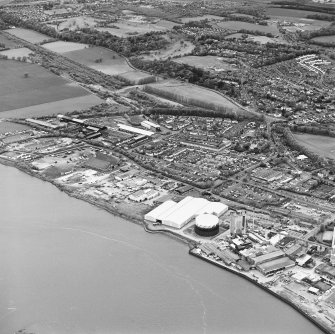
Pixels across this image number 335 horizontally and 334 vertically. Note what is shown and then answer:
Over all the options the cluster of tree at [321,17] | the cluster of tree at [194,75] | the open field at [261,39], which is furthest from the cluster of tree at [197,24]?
the cluster of tree at [194,75]

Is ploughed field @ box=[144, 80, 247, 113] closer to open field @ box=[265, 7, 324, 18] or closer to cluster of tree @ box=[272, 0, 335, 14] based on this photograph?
open field @ box=[265, 7, 324, 18]

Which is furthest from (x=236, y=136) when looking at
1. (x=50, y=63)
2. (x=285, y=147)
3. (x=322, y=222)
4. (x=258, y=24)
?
(x=258, y=24)

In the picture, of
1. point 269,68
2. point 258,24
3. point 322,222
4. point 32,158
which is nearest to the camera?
point 322,222

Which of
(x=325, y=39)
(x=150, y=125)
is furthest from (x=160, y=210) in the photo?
(x=325, y=39)

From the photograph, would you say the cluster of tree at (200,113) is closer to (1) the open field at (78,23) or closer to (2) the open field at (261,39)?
(2) the open field at (261,39)

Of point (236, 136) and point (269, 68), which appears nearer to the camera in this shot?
point (236, 136)

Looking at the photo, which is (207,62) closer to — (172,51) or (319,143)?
(172,51)

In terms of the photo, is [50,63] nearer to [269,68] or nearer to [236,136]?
[269,68]
